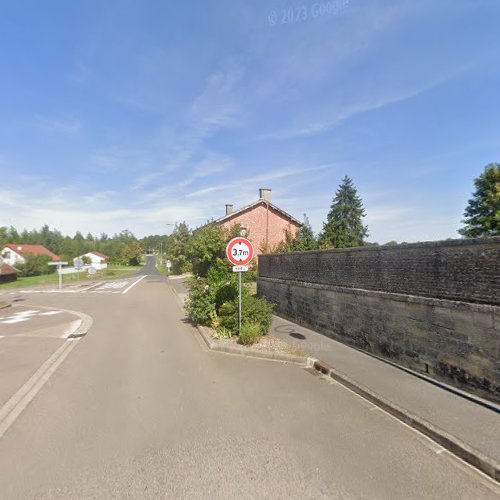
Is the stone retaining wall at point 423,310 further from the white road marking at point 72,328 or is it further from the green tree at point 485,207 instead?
the green tree at point 485,207

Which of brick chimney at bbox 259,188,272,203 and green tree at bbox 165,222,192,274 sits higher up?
brick chimney at bbox 259,188,272,203

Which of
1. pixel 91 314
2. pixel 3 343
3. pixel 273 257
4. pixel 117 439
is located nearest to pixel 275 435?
pixel 117 439

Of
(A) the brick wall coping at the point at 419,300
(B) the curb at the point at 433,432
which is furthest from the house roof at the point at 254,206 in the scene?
(B) the curb at the point at 433,432

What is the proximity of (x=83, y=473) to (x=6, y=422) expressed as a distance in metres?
1.96

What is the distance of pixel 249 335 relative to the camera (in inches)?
305

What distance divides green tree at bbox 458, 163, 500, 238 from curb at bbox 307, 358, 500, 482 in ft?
113

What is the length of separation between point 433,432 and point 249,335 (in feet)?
14.8

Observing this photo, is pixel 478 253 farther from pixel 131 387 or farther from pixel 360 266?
pixel 131 387

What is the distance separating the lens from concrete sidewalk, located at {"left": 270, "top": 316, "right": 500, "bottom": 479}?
3.69 meters

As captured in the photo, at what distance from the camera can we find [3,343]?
8680mm

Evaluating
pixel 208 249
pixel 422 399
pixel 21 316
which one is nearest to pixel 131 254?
pixel 208 249

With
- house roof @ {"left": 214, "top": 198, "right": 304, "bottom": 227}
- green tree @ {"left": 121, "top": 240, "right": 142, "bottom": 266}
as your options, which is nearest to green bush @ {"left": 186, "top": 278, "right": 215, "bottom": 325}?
house roof @ {"left": 214, "top": 198, "right": 304, "bottom": 227}

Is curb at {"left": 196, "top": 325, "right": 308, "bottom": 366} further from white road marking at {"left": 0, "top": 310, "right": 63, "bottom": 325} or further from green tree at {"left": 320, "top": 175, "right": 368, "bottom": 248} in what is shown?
green tree at {"left": 320, "top": 175, "right": 368, "bottom": 248}

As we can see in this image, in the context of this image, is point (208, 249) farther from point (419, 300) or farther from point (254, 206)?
point (254, 206)
